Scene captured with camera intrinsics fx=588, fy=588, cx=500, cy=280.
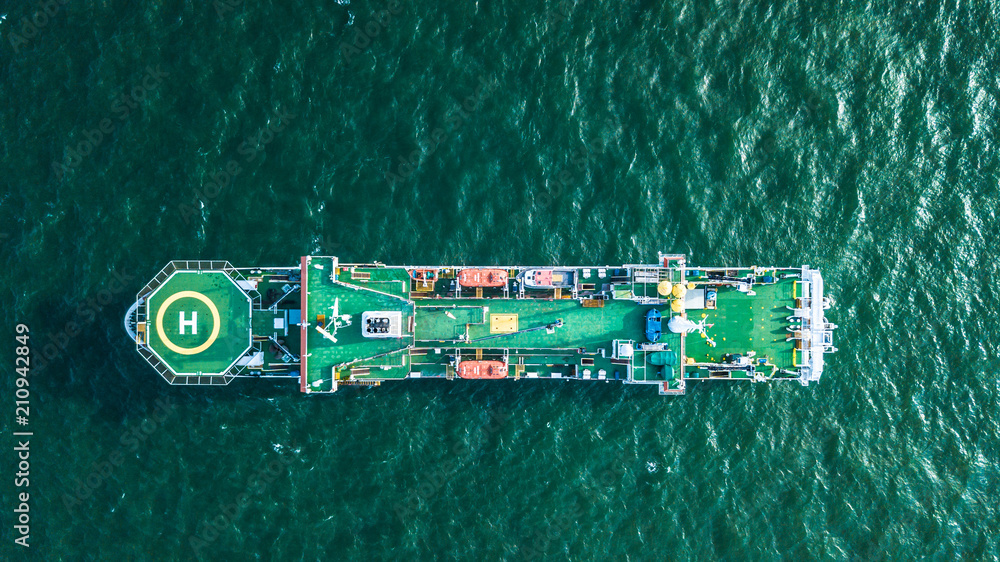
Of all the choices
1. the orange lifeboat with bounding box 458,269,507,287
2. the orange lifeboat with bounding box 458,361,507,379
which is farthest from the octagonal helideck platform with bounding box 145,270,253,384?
the orange lifeboat with bounding box 458,269,507,287

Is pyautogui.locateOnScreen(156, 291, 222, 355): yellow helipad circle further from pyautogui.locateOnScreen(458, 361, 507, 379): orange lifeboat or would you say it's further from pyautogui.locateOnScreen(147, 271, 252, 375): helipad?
pyautogui.locateOnScreen(458, 361, 507, 379): orange lifeboat

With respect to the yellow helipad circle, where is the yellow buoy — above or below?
above

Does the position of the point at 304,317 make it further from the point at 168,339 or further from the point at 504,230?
the point at 504,230

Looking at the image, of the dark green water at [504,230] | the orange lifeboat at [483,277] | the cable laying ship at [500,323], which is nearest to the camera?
the orange lifeboat at [483,277]

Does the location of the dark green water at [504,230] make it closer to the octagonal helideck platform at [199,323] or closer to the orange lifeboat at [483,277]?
the orange lifeboat at [483,277]

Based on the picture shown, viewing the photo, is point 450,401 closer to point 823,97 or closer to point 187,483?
point 187,483

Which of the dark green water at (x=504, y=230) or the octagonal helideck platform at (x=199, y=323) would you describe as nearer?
the octagonal helideck platform at (x=199, y=323)

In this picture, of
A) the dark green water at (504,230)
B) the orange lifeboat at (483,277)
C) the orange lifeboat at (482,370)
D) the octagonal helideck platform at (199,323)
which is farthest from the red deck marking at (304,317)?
the orange lifeboat at (482,370)
